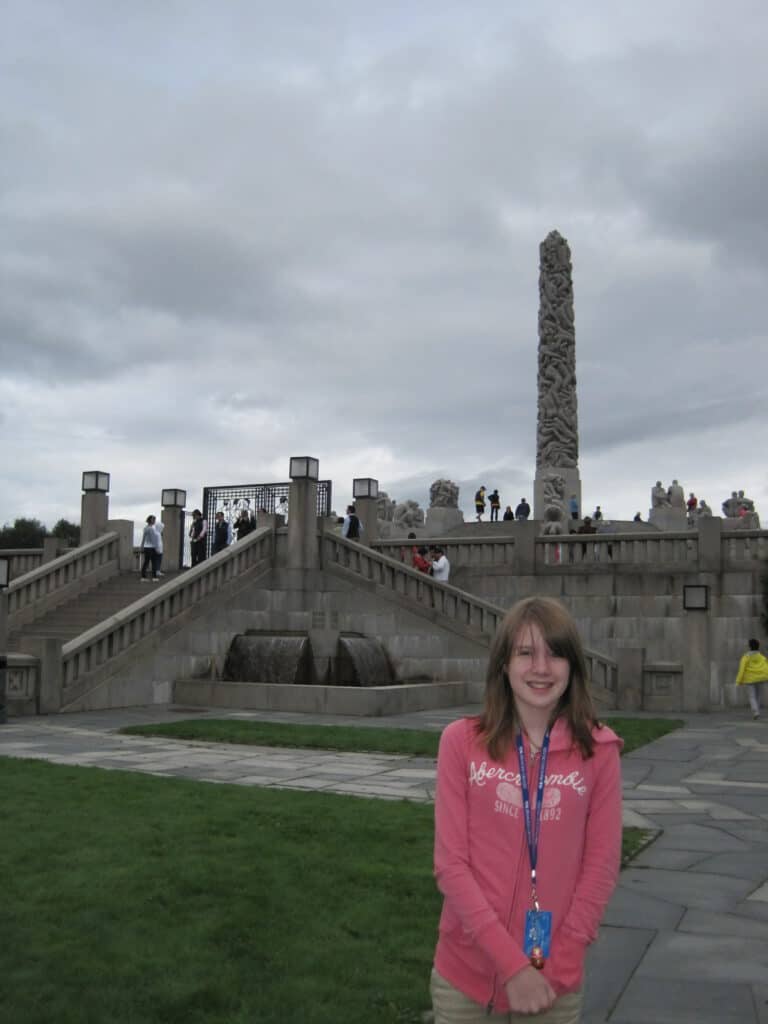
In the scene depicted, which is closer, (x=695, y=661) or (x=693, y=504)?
(x=695, y=661)

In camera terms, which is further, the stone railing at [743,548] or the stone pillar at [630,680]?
the stone railing at [743,548]

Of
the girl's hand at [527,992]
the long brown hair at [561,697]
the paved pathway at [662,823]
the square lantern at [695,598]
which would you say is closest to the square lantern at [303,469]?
the paved pathway at [662,823]

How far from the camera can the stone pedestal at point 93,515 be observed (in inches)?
1068

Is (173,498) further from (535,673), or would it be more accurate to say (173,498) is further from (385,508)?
(535,673)

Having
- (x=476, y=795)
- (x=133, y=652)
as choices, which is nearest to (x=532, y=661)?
(x=476, y=795)

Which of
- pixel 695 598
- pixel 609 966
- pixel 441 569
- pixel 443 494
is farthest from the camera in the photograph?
pixel 443 494

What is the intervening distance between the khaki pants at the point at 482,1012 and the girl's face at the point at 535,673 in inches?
30.0

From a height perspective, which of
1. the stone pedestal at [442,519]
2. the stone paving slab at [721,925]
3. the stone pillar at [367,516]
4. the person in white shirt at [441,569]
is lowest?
the stone paving slab at [721,925]

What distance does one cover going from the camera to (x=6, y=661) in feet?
54.3

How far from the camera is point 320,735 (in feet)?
46.7

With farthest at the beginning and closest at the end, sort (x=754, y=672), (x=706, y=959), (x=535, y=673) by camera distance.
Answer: (x=754, y=672), (x=706, y=959), (x=535, y=673)

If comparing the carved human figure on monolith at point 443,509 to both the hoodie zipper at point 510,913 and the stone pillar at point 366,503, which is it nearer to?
the stone pillar at point 366,503

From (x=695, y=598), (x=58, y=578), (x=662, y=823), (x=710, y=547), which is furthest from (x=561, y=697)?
(x=58, y=578)

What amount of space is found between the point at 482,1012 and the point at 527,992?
0.20 m
